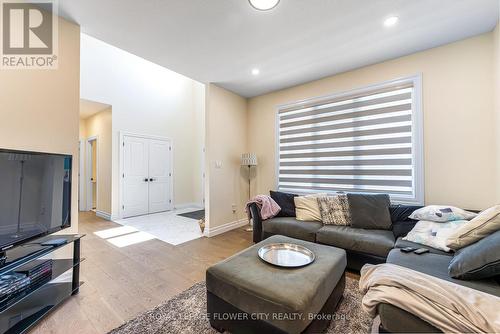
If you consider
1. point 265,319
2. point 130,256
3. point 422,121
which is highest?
point 422,121

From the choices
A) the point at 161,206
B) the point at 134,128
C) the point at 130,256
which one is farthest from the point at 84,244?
the point at 134,128

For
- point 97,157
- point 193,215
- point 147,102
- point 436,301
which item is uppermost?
point 147,102

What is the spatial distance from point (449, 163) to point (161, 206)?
237 inches

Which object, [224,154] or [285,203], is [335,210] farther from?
[224,154]

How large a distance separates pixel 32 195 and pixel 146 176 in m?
3.95

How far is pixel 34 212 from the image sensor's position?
1617 mm

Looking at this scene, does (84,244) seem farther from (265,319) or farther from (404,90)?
(404,90)

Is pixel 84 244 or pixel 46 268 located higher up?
pixel 46 268

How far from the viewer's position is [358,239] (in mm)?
2250

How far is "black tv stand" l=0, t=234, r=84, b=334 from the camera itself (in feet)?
4.52

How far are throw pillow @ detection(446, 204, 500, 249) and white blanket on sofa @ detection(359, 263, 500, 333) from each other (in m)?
0.64

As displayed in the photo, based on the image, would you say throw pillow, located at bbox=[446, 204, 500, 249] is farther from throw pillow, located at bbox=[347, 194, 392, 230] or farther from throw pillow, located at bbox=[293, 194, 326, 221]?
throw pillow, located at bbox=[293, 194, 326, 221]

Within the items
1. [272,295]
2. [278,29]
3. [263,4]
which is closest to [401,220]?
[272,295]

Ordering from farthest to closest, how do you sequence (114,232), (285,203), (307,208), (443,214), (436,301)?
(114,232) < (285,203) < (307,208) < (443,214) < (436,301)
